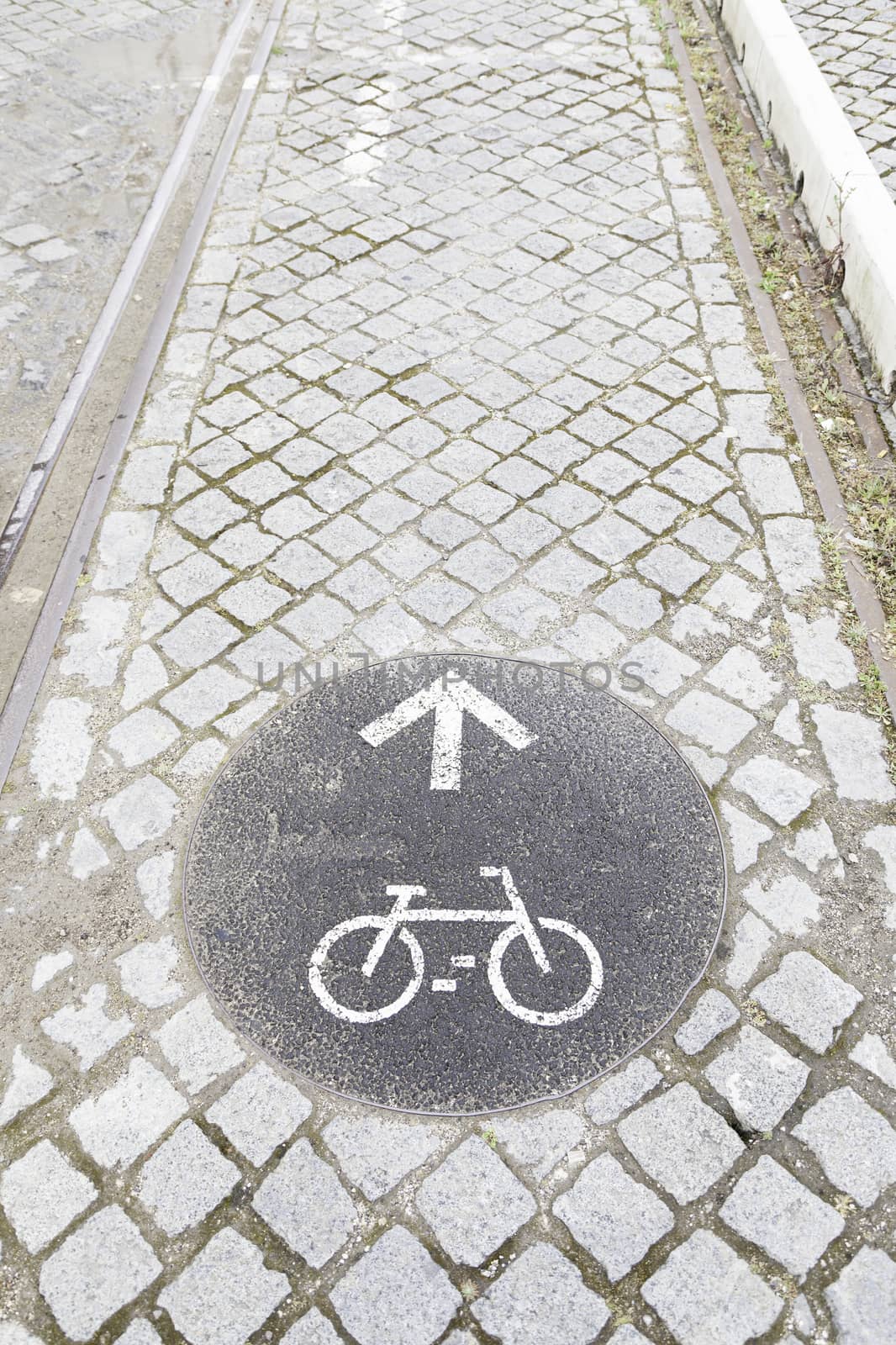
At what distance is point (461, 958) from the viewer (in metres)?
3.76

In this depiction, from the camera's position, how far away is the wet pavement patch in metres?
3.58

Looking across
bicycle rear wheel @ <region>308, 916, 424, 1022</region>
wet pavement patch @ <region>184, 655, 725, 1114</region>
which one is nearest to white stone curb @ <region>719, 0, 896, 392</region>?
wet pavement patch @ <region>184, 655, 725, 1114</region>

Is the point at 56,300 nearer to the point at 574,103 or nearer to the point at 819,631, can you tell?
the point at 574,103

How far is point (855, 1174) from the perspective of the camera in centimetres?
329

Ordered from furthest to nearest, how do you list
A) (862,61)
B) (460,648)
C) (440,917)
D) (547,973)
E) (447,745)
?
(862,61) → (460,648) → (447,745) → (440,917) → (547,973)

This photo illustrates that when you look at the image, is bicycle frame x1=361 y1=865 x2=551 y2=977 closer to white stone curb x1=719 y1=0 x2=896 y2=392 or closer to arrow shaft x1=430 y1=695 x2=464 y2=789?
arrow shaft x1=430 y1=695 x2=464 y2=789

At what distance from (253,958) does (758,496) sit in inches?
131

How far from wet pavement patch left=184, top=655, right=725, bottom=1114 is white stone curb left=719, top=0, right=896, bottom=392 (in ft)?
9.86

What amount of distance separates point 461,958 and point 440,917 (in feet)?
0.56

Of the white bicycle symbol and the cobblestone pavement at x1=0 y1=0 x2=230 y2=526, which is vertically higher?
the cobblestone pavement at x1=0 y1=0 x2=230 y2=526

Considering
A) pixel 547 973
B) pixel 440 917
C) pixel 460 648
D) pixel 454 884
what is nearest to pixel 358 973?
pixel 440 917

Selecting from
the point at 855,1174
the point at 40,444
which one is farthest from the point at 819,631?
the point at 40,444

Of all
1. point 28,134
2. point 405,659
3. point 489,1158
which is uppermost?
point 28,134

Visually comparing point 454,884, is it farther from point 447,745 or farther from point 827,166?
point 827,166
